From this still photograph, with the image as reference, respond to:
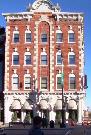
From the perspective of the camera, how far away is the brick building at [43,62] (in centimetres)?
6525

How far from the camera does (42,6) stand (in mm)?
68500

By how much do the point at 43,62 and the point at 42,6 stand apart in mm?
8628

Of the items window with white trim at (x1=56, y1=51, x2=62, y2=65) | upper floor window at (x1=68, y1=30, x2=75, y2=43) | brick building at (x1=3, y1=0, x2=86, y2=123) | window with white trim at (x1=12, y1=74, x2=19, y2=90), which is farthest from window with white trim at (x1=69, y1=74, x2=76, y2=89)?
window with white trim at (x1=12, y1=74, x2=19, y2=90)

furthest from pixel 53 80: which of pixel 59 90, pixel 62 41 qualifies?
pixel 62 41

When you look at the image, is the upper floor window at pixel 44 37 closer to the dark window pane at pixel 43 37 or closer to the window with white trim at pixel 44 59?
the dark window pane at pixel 43 37

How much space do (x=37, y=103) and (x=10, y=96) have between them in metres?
4.05

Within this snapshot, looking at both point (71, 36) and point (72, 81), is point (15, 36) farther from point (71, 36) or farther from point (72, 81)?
point (72, 81)

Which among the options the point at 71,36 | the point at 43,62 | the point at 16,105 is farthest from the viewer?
the point at 71,36

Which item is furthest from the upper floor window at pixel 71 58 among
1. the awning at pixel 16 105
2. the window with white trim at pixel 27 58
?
the awning at pixel 16 105

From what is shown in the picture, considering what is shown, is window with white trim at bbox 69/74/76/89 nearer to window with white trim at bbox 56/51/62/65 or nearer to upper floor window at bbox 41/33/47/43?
window with white trim at bbox 56/51/62/65

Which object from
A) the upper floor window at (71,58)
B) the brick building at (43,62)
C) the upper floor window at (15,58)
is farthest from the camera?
the upper floor window at (15,58)

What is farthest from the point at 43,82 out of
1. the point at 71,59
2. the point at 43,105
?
the point at 71,59

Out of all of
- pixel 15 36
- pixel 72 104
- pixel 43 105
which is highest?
pixel 15 36

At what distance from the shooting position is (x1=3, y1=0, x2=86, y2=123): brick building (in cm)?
6525
